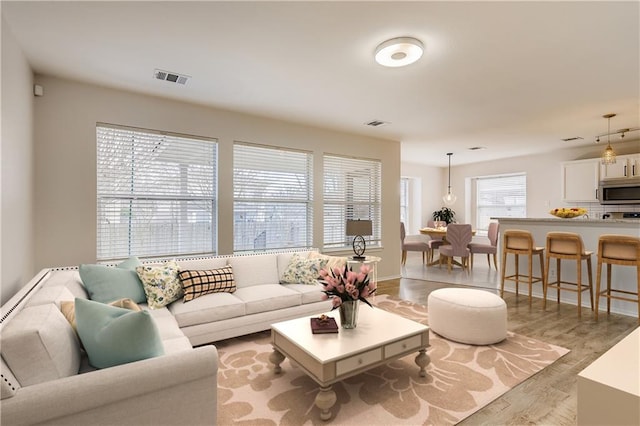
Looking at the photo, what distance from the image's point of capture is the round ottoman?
2889mm

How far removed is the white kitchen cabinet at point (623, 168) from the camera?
5.64 metres

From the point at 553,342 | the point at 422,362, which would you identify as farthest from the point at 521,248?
the point at 422,362

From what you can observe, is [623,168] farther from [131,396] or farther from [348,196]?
[131,396]

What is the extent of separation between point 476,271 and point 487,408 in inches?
205

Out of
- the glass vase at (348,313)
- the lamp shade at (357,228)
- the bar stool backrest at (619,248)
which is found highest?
the lamp shade at (357,228)

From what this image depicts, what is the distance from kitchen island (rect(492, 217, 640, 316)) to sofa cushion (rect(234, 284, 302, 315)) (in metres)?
3.42

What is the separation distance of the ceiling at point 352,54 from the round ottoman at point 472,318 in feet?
7.22

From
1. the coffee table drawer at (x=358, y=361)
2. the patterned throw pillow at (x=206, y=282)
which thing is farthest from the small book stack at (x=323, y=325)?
the patterned throw pillow at (x=206, y=282)

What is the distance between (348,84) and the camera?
3377 millimetres

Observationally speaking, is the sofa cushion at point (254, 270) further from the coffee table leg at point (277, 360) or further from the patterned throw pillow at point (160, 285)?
the coffee table leg at point (277, 360)

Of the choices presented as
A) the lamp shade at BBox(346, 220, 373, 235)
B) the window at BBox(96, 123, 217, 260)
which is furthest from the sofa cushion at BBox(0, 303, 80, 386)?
the lamp shade at BBox(346, 220, 373, 235)

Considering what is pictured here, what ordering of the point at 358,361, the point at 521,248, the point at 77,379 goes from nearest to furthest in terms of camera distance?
1. the point at 77,379
2. the point at 358,361
3. the point at 521,248

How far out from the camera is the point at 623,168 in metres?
5.77

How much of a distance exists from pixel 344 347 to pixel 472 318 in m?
1.50
